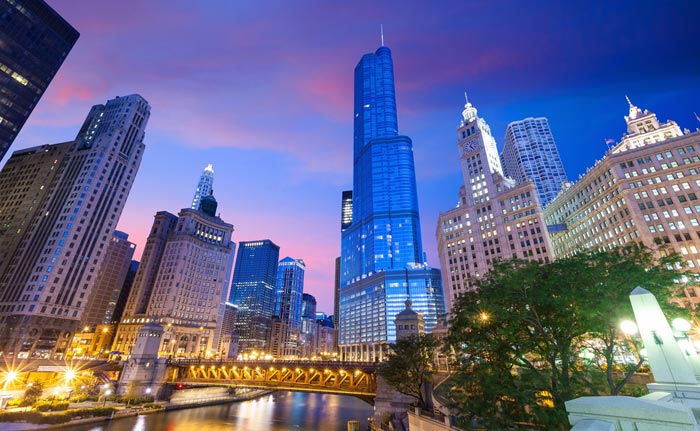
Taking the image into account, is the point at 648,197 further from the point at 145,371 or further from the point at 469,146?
the point at 145,371

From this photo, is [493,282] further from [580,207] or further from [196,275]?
[196,275]

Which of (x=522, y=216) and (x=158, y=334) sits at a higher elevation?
(x=522, y=216)

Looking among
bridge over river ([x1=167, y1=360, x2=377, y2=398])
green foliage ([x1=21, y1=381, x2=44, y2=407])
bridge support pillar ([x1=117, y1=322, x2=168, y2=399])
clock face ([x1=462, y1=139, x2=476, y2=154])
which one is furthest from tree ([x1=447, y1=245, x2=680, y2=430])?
clock face ([x1=462, y1=139, x2=476, y2=154])

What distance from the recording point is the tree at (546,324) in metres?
24.1

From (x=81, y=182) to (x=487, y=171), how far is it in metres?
171

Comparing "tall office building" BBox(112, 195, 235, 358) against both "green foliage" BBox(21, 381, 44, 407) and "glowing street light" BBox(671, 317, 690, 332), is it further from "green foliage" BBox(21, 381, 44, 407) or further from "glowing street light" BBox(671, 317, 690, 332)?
"glowing street light" BBox(671, 317, 690, 332)

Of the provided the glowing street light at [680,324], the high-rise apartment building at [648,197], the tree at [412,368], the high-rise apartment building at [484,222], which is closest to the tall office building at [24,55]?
the tree at [412,368]

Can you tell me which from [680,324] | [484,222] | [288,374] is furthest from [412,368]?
[484,222]

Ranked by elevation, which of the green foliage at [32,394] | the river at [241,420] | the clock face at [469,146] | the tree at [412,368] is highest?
the clock face at [469,146]

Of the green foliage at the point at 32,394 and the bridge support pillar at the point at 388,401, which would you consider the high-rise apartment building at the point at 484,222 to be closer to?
the bridge support pillar at the point at 388,401

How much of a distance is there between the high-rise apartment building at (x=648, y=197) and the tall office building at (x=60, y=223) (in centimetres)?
18565

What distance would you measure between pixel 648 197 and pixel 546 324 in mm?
102548

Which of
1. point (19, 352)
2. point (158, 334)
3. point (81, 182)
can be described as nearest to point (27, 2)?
point (81, 182)

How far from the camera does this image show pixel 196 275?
168m
